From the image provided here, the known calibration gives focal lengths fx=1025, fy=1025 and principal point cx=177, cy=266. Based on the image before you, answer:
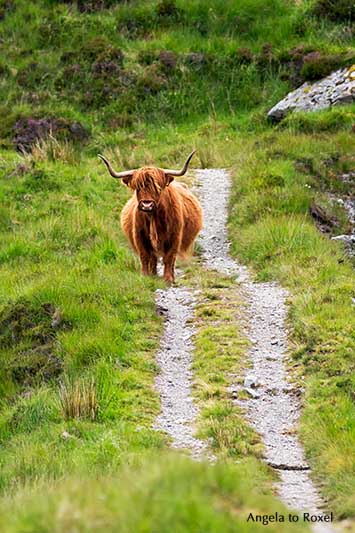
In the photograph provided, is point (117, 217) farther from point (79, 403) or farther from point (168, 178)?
point (79, 403)

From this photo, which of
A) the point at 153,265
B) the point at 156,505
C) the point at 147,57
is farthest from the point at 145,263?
the point at 147,57

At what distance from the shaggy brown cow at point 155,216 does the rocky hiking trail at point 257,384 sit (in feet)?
1.76

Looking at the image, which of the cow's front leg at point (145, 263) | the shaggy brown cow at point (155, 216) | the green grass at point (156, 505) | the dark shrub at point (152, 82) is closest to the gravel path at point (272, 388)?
the green grass at point (156, 505)

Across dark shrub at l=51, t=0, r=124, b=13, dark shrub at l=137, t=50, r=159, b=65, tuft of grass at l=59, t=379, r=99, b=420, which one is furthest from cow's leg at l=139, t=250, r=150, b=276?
dark shrub at l=51, t=0, r=124, b=13

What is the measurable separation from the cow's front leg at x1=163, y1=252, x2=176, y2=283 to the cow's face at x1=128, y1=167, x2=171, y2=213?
988 mm

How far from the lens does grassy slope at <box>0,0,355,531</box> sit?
8.23m

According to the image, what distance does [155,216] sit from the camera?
1347 centimetres

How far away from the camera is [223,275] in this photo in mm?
14352

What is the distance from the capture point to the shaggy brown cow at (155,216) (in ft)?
42.3

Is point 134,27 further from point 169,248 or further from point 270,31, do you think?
point 169,248

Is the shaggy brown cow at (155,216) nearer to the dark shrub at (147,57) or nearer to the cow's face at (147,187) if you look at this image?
the cow's face at (147,187)

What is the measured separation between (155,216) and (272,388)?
4.08m

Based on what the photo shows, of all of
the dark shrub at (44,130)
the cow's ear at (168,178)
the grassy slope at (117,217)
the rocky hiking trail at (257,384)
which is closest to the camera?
the rocky hiking trail at (257,384)

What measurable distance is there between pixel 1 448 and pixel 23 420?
48 centimetres
